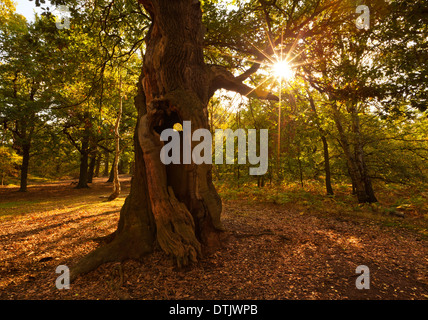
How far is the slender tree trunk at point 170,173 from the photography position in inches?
144

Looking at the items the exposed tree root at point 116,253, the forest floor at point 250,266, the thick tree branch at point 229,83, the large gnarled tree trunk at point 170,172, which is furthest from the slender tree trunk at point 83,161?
the thick tree branch at point 229,83

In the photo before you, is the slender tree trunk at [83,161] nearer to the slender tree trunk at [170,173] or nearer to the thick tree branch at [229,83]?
the slender tree trunk at [170,173]

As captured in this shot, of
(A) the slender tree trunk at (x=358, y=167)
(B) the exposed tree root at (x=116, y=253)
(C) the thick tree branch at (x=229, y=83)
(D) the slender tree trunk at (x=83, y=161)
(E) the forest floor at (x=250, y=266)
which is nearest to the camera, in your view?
(E) the forest floor at (x=250, y=266)

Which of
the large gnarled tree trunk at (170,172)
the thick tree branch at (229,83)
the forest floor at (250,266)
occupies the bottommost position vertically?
the forest floor at (250,266)

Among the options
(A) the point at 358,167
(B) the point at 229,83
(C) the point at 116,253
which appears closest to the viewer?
(C) the point at 116,253

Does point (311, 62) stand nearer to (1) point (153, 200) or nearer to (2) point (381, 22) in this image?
(2) point (381, 22)

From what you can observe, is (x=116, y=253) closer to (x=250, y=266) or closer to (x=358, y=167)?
(x=250, y=266)

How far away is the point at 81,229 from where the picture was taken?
5.92 meters

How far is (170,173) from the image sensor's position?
4039mm

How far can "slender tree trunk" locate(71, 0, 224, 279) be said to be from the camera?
3.65 m

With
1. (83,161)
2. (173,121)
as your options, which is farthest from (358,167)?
(83,161)

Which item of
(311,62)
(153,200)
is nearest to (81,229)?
(153,200)

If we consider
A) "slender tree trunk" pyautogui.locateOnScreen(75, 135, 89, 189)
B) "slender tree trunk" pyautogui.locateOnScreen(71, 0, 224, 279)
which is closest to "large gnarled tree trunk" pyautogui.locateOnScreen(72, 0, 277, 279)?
"slender tree trunk" pyautogui.locateOnScreen(71, 0, 224, 279)
